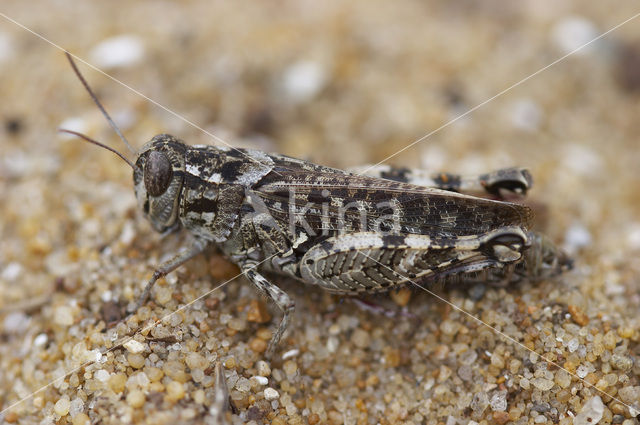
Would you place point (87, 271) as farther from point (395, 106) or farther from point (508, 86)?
point (508, 86)

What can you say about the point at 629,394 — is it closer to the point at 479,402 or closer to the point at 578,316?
the point at 578,316

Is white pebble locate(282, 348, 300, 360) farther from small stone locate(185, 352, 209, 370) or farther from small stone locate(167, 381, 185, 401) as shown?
small stone locate(167, 381, 185, 401)

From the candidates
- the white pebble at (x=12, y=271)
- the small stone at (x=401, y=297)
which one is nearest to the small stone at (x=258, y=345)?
the small stone at (x=401, y=297)

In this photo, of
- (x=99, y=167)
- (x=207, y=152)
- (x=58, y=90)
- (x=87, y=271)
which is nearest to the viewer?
(x=207, y=152)

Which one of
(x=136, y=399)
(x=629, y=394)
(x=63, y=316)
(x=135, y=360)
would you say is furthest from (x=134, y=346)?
(x=629, y=394)

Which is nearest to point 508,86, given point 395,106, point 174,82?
point 395,106

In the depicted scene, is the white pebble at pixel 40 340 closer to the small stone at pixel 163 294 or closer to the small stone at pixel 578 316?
the small stone at pixel 163 294
